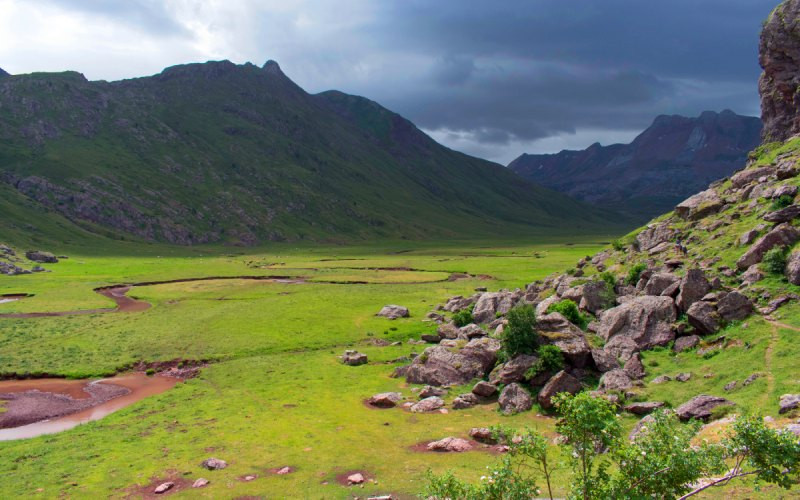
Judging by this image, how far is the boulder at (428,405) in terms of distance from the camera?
40.9 meters

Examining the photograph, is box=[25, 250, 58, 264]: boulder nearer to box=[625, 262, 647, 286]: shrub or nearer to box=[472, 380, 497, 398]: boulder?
box=[472, 380, 497, 398]: boulder

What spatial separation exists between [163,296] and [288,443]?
8944 cm

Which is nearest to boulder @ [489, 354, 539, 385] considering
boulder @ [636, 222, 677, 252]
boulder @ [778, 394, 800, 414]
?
boulder @ [778, 394, 800, 414]

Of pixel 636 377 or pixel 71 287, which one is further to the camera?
pixel 71 287

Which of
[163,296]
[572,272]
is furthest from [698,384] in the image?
[163,296]

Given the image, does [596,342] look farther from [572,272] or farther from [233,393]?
[233,393]

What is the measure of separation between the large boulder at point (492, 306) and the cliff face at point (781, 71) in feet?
158

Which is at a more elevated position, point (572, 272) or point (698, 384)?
point (572, 272)

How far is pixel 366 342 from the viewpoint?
69500 millimetres

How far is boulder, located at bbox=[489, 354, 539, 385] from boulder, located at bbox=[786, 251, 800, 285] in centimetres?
2147

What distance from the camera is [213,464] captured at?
3144cm

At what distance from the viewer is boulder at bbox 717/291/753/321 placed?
39156 millimetres

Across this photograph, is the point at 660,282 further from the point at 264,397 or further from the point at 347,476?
the point at 264,397

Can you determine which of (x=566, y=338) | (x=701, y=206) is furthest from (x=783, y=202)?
(x=566, y=338)
